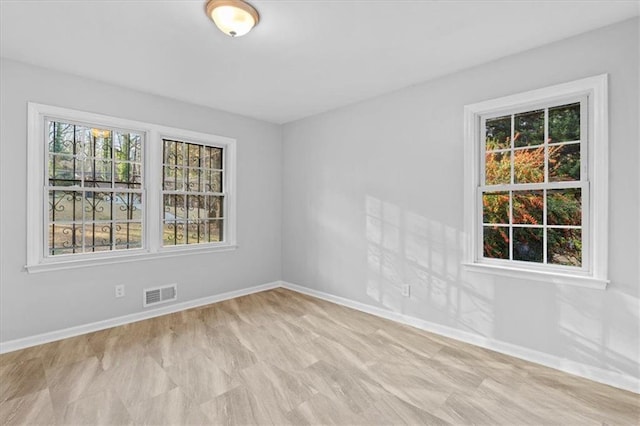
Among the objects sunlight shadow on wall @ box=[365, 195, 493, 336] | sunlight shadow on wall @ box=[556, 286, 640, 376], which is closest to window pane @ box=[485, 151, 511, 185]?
sunlight shadow on wall @ box=[365, 195, 493, 336]

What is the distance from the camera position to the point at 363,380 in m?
2.40

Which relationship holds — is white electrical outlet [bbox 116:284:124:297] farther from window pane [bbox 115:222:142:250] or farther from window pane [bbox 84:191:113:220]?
window pane [bbox 84:191:113:220]

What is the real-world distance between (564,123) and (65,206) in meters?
4.76

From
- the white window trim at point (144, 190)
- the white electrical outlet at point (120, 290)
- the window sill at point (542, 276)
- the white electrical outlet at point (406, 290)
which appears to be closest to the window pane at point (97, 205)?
the white window trim at point (144, 190)

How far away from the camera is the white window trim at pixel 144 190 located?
298 centimetres

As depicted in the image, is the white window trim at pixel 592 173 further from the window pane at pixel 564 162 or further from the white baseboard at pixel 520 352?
the white baseboard at pixel 520 352

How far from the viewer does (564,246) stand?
2666 millimetres

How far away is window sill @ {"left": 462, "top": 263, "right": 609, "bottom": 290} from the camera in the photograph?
7.95 ft

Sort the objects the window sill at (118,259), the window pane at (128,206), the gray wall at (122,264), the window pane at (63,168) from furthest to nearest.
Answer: the window pane at (128,206) < the window pane at (63,168) < the window sill at (118,259) < the gray wall at (122,264)

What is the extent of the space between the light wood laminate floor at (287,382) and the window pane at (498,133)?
191cm

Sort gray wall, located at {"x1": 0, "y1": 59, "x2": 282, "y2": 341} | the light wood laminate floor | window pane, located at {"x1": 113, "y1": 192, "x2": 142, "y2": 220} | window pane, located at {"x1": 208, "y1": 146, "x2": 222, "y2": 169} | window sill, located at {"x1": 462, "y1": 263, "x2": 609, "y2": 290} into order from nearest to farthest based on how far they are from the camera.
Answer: the light wood laminate floor
window sill, located at {"x1": 462, "y1": 263, "x2": 609, "y2": 290}
gray wall, located at {"x1": 0, "y1": 59, "x2": 282, "y2": 341}
window pane, located at {"x1": 113, "y1": 192, "x2": 142, "y2": 220}
window pane, located at {"x1": 208, "y1": 146, "x2": 222, "y2": 169}

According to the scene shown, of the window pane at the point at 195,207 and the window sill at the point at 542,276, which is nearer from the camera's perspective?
the window sill at the point at 542,276

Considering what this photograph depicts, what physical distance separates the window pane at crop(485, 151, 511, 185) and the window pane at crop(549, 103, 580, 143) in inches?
14.7

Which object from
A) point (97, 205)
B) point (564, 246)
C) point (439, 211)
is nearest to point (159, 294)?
A: point (97, 205)
